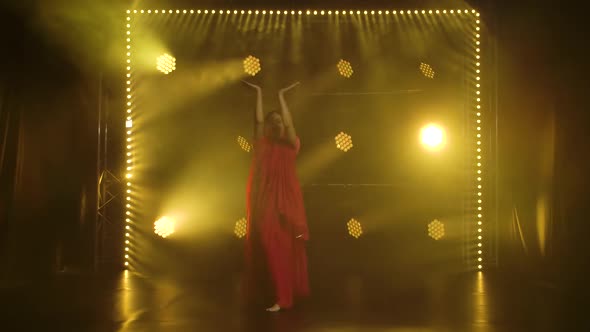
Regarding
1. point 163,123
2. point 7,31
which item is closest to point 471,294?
point 163,123

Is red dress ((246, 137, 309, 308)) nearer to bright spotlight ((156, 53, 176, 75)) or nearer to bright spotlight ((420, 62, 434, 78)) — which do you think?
bright spotlight ((156, 53, 176, 75))

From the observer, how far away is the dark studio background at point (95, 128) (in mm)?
5023

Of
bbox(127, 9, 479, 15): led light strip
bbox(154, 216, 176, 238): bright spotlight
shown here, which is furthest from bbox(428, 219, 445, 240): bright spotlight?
bbox(154, 216, 176, 238): bright spotlight

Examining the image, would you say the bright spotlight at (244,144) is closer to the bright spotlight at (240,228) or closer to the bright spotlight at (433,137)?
the bright spotlight at (240,228)

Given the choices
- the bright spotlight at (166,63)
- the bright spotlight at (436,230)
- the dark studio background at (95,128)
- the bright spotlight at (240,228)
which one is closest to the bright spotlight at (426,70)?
the dark studio background at (95,128)

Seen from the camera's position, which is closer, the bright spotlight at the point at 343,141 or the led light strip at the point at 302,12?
the led light strip at the point at 302,12

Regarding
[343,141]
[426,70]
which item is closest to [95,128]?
[343,141]

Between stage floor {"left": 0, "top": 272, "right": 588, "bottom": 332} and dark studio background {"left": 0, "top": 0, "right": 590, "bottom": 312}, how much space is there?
1.25 ft

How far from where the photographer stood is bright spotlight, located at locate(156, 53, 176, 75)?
6527 millimetres

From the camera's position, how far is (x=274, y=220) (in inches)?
166

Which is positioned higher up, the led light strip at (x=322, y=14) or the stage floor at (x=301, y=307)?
the led light strip at (x=322, y=14)

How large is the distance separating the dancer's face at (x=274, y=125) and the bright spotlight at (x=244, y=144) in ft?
6.88

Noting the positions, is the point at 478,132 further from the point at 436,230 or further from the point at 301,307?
the point at 301,307

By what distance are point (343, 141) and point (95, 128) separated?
246cm
